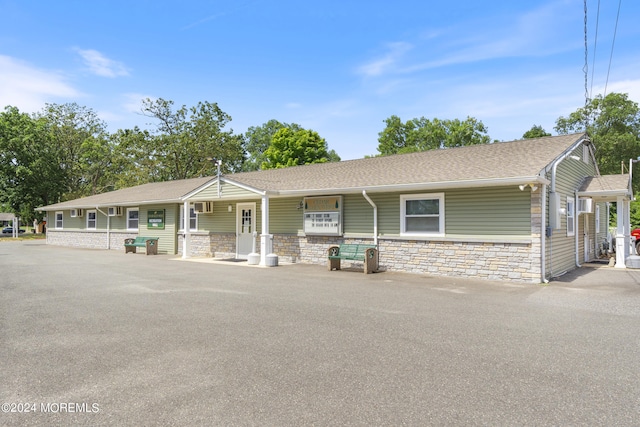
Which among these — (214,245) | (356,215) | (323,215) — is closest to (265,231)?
(323,215)

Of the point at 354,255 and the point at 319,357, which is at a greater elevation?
the point at 354,255

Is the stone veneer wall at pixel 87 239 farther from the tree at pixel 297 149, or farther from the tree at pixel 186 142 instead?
the tree at pixel 297 149

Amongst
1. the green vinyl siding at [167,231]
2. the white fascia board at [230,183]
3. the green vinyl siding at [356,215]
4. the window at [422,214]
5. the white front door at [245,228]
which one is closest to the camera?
the window at [422,214]

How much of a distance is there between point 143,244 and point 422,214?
46.7 ft

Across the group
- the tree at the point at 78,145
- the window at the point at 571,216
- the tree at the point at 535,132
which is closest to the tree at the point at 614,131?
the tree at the point at 535,132

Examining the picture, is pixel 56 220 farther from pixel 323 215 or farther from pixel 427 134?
pixel 427 134

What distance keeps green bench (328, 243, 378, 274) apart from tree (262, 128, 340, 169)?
98.3 ft

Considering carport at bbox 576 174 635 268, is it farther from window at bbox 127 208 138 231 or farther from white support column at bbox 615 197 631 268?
window at bbox 127 208 138 231

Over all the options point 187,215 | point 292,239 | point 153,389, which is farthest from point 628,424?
point 187,215

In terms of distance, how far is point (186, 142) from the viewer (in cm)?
3884

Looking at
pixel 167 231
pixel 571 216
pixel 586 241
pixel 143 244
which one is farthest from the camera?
pixel 167 231

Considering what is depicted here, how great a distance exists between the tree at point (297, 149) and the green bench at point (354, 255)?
98.3ft

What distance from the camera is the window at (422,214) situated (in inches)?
444

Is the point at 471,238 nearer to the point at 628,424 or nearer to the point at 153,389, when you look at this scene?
the point at 628,424
